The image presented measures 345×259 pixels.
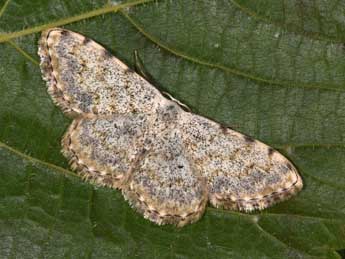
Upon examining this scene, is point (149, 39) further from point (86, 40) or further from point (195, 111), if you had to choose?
point (195, 111)

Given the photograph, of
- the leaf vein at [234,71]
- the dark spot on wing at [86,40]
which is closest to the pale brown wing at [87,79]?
the dark spot on wing at [86,40]

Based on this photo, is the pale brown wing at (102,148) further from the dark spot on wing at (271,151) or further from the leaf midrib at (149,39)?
the dark spot on wing at (271,151)

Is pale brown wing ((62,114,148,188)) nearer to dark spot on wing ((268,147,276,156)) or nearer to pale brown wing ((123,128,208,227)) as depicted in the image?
pale brown wing ((123,128,208,227))

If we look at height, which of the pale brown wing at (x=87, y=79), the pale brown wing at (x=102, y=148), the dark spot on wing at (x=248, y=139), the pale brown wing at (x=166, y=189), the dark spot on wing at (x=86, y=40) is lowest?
the pale brown wing at (x=166, y=189)

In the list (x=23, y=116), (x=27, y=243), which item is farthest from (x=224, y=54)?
(x=27, y=243)

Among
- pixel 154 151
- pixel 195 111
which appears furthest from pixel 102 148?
pixel 195 111

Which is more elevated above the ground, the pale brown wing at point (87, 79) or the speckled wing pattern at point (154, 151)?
the pale brown wing at point (87, 79)
